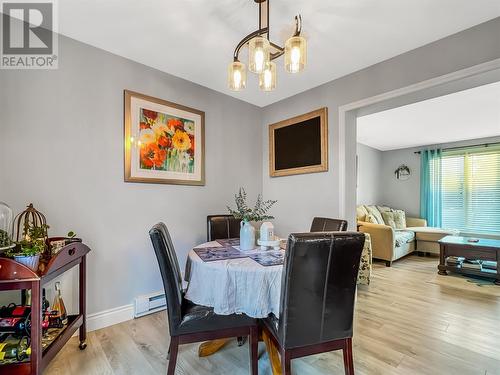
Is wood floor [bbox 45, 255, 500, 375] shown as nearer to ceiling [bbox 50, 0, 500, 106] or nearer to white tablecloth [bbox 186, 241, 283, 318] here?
white tablecloth [bbox 186, 241, 283, 318]

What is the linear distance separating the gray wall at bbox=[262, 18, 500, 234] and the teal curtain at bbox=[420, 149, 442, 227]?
427 cm

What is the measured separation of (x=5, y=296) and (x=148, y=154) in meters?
1.47

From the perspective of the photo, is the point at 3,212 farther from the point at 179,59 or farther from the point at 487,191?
the point at 487,191

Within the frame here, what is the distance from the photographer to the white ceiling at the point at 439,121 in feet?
10.6

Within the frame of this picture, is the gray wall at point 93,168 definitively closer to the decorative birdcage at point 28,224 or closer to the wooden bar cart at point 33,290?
the decorative birdcage at point 28,224

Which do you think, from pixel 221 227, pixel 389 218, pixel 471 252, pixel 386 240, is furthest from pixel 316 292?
pixel 389 218

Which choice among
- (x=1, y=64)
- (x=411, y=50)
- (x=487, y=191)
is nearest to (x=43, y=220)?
(x=1, y=64)

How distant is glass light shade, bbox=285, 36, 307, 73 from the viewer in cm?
138

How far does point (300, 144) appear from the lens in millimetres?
3057

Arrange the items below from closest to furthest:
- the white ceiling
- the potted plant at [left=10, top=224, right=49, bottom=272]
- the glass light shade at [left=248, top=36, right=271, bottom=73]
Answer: the potted plant at [left=10, top=224, right=49, bottom=272], the glass light shade at [left=248, top=36, right=271, bottom=73], the white ceiling

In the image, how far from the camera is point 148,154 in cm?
240

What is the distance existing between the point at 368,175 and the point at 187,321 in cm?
588

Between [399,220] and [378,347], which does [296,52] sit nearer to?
[378,347]

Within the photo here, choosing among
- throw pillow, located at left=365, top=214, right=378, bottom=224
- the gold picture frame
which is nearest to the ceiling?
the gold picture frame
